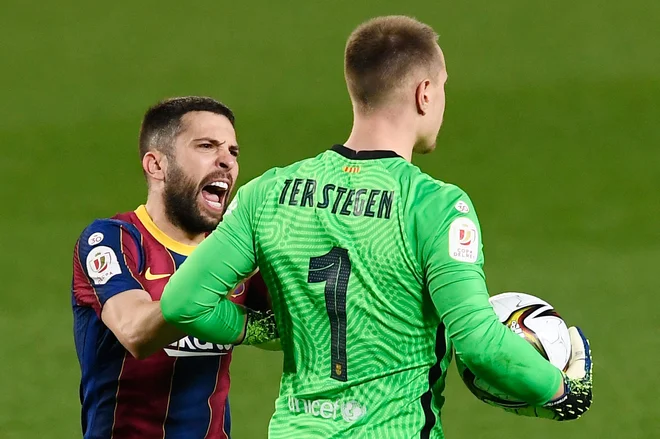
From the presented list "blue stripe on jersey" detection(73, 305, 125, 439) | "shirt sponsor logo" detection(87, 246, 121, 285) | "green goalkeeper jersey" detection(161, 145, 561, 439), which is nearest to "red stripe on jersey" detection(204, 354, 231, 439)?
"blue stripe on jersey" detection(73, 305, 125, 439)

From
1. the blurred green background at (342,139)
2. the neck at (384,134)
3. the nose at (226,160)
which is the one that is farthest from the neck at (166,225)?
the blurred green background at (342,139)

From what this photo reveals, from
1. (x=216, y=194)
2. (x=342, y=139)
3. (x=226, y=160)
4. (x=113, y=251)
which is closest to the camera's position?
(x=113, y=251)

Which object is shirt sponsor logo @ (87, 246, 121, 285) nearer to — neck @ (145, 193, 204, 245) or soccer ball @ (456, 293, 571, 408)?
neck @ (145, 193, 204, 245)

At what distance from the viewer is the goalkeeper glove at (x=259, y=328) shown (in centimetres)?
370

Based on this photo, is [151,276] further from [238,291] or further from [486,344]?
[486,344]

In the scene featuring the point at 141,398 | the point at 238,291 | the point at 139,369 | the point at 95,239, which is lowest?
the point at 141,398

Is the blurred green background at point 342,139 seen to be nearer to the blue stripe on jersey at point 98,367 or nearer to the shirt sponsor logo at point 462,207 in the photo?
the blue stripe on jersey at point 98,367

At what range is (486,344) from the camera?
10.2 feet

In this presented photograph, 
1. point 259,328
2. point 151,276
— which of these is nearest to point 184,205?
point 151,276

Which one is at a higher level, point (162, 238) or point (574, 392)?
point (162, 238)

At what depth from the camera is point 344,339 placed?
333 cm

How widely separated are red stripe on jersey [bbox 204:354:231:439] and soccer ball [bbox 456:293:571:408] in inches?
46.9

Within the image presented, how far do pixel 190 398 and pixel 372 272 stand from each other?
4.95 ft

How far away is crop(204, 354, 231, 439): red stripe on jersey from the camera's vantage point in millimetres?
4574
